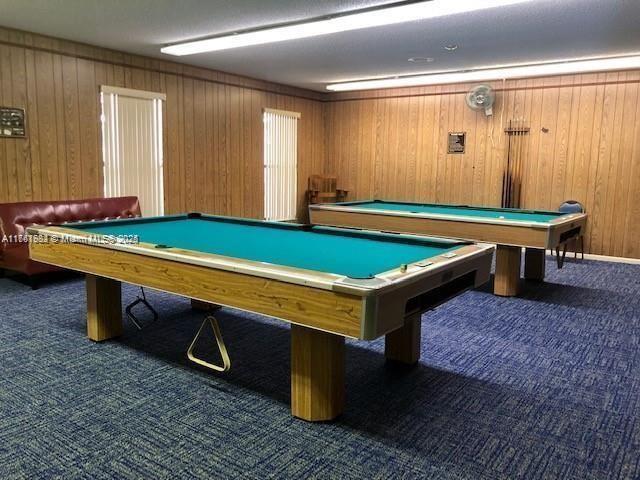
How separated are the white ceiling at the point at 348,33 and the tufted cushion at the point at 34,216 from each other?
170 centimetres

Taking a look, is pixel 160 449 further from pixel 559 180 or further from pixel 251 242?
pixel 559 180

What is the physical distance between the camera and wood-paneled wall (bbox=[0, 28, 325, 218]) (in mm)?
5184

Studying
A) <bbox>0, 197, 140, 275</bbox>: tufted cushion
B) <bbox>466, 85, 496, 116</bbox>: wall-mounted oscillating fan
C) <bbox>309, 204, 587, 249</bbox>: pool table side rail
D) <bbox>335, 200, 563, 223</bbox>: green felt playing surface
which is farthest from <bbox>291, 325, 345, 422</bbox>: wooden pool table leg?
<bbox>466, 85, 496, 116</bbox>: wall-mounted oscillating fan

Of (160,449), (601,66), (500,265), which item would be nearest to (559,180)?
(601,66)

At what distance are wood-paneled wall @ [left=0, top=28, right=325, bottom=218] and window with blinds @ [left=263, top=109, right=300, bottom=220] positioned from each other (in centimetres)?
15

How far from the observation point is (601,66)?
5.96 meters

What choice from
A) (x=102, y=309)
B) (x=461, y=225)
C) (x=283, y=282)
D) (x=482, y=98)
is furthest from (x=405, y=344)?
(x=482, y=98)

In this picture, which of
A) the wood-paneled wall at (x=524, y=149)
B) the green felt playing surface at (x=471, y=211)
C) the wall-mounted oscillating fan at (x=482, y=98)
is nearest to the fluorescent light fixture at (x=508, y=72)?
the wall-mounted oscillating fan at (x=482, y=98)

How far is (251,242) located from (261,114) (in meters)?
5.23

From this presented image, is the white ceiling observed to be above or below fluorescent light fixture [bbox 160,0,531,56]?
above

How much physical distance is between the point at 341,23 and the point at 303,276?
3101mm

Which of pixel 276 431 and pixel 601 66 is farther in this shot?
pixel 601 66

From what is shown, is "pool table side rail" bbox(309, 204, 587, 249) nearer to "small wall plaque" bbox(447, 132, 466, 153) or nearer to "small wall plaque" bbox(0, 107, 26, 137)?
"small wall plaque" bbox(447, 132, 466, 153)

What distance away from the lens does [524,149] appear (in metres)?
7.10
